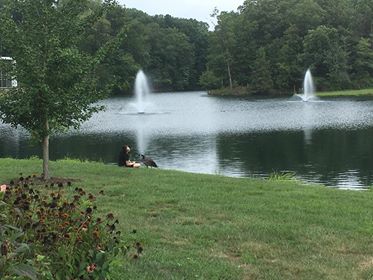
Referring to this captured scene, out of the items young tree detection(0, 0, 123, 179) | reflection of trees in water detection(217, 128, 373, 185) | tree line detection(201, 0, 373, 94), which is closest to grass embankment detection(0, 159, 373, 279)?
young tree detection(0, 0, 123, 179)

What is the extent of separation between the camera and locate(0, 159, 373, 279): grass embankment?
557 cm

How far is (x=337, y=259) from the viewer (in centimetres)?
596

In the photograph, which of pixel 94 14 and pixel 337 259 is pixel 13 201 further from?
pixel 94 14

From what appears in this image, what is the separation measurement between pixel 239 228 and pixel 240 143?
2188 centimetres

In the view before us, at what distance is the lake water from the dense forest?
27.8 meters

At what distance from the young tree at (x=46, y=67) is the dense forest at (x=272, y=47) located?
177 ft

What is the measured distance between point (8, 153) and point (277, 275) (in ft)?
77.9

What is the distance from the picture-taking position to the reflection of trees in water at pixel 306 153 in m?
20.4

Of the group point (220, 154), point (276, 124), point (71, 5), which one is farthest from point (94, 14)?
point (276, 124)

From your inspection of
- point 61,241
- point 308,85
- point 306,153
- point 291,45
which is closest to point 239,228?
point 61,241

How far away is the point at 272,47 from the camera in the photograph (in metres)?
82.1

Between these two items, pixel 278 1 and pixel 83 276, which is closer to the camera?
pixel 83 276

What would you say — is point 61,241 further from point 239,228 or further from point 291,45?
point 291,45

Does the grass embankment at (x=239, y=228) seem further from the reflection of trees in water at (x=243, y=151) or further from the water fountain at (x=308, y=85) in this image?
the water fountain at (x=308, y=85)
